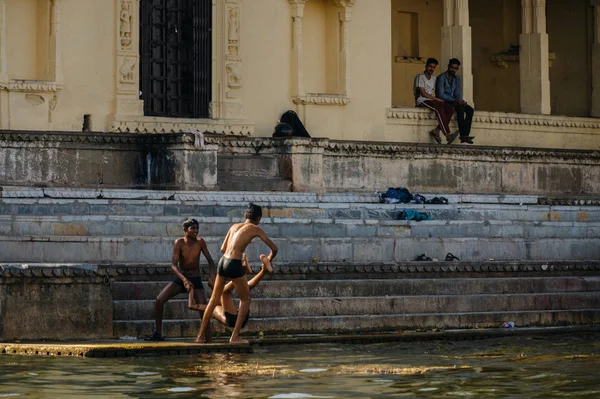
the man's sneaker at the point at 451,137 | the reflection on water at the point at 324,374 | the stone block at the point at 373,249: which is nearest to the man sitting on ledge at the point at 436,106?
the man's sneaker at the point at 451,137

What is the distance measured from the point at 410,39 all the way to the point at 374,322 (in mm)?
14247

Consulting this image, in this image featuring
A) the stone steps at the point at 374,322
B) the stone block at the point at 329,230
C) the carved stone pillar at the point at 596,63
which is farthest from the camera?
the carved stone pillar at the point at 596,63

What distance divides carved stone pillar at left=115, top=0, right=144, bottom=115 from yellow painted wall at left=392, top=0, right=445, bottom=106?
894 centimetres

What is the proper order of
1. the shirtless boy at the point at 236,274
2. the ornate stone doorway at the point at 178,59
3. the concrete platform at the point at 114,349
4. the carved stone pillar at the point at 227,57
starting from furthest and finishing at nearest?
the carved stone pillar at the point at 227,57 → the ornate stone doorway at the point at 178,59 → the shirtless boy at the point at 236,274 → the concrete platform at the point at 114,349

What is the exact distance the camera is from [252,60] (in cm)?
2494

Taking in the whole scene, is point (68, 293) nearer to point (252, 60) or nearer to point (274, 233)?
point (274, 233)

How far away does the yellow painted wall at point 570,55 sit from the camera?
30.6 metres

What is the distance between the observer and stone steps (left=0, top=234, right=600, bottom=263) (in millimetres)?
18062

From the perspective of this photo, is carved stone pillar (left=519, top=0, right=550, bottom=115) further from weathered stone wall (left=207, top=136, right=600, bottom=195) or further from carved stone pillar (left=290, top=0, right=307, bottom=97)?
carved stone pillar (left=290, top=0, right=307, bottom=97)

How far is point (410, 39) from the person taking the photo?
105 ft

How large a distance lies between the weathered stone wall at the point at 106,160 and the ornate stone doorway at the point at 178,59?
177cm

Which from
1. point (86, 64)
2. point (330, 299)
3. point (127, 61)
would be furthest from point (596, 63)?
point (330, 299)

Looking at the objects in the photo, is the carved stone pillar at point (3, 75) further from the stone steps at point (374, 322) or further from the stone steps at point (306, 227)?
the stone steps at point (374, 322)

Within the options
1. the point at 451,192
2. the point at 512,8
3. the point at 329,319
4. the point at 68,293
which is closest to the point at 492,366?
the point at 329,319
